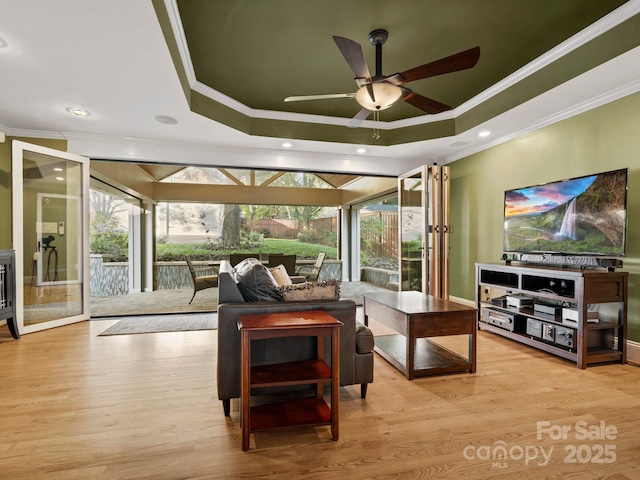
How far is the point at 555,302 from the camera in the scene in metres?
3.56

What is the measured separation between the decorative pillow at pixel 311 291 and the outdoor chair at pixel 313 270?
4.57 m

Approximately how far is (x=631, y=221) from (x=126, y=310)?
645cm

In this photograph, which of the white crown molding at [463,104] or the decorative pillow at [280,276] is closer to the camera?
the white crown molding at [463,104]

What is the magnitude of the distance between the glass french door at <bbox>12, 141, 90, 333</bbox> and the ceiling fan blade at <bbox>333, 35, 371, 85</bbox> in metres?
3.91

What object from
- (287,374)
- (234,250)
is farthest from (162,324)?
(234,250)

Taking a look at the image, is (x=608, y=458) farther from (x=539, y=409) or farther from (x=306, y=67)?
(x=306, y=67)

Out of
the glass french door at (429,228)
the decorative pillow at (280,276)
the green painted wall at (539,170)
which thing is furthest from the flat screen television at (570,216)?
the decorative pillow at (280,276)

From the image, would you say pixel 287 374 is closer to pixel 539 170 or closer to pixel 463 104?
pixel 539 170

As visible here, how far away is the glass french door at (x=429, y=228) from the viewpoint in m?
4.85

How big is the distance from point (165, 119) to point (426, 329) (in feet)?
11.6

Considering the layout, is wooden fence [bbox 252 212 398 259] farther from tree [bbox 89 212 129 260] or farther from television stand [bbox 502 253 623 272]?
television stand [bbox 502 253 623 272]

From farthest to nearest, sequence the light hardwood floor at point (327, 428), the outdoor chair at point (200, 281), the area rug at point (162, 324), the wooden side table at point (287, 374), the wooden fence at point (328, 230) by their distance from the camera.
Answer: the wooden fence at point (328, 230), the outdoor chair at point (200, 281), the area rug at point (162, 324), the wooden side table at point (287, 374), the light hardwood floor at point (327, 428)

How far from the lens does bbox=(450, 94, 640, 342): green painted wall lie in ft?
9.96

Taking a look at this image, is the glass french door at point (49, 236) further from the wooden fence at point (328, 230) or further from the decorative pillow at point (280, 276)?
the wooden fence at point (328, 230)
